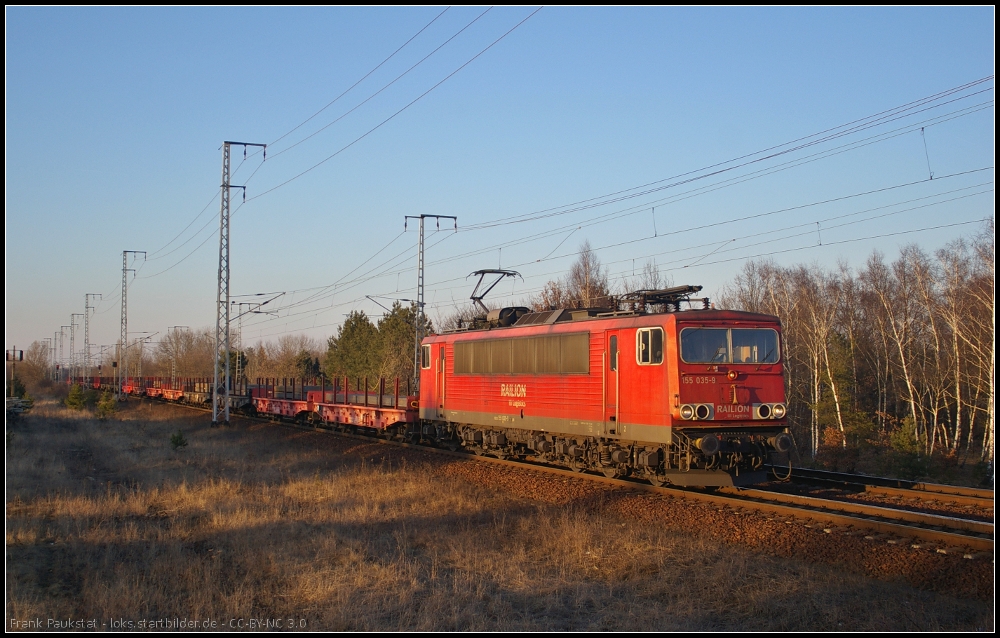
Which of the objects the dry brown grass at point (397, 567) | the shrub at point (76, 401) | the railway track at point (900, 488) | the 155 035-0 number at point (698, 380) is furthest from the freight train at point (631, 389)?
the shrub at point (76, 401)

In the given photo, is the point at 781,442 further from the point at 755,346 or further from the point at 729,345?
the point at 729,345

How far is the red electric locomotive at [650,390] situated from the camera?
1373 cm

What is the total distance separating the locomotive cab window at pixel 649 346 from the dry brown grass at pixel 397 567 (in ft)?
9.76

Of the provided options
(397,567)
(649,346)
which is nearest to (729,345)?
(649,346)

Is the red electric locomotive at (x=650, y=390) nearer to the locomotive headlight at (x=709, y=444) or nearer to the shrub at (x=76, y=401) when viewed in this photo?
the locomotive headlight at (x=709, y=444)

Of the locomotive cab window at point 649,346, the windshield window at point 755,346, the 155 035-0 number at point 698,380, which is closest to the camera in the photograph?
the 155 035-0 number at point 698,380

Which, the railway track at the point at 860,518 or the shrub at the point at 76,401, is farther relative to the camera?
the shrub at the point at 76,401

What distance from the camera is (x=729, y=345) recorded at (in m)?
14.1

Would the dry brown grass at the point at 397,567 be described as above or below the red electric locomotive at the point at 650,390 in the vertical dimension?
below

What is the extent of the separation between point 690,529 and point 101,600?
7922mm

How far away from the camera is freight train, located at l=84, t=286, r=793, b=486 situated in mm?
13758

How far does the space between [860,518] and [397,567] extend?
21.8 feet

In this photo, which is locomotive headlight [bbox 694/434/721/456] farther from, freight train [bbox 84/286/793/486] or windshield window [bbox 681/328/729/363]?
windshield window [bbox 681/328/729/363]

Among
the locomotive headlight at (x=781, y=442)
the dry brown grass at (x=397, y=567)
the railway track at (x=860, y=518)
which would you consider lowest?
the dry brown grass at (x=397, y=567)
